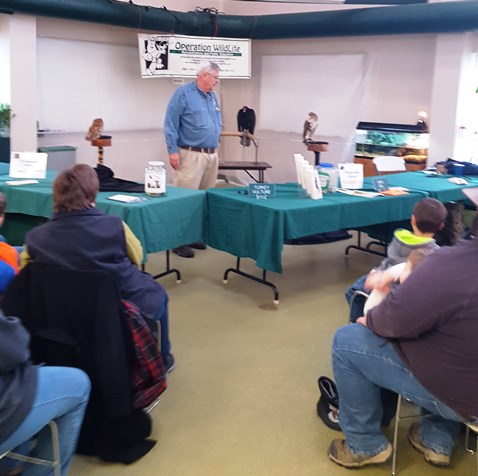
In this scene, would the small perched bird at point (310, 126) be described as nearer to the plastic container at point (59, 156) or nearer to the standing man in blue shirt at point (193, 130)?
the standing man in blue shirt at point (193, 130)

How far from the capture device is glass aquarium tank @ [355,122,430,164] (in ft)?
21.2

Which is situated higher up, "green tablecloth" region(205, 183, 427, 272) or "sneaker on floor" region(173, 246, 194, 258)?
"green tablecloth" region(205, 183, 427, 272)

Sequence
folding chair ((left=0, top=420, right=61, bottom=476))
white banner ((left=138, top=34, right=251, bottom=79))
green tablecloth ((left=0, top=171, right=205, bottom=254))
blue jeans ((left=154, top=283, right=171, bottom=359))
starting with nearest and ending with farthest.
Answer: folding chair ((left=0, top=420, right=61, bottom=476))
blue jeans ((left=154, top=283, right=171, bottom=359))
green tablecloth ((left=0, top=171, right=205, bottom=254))
white banner ((left=138, top=34, right=251, bottom=79))

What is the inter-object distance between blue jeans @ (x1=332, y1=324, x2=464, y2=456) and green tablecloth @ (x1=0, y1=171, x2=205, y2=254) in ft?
5.06

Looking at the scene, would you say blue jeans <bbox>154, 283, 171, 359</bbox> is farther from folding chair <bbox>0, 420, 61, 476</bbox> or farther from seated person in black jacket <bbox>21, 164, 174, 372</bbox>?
folding chair <bbox>0, 420, 61, 476</bbox>

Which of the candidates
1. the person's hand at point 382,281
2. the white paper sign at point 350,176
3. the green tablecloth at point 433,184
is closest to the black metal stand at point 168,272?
the white paper sign at point 350,176

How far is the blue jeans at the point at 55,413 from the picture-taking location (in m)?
1.62

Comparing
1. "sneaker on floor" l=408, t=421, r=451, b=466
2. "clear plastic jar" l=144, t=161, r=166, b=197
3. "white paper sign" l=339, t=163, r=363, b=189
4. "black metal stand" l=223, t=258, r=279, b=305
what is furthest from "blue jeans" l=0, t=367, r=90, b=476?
"white paper sign" l=339, t=163, r=363, b=189

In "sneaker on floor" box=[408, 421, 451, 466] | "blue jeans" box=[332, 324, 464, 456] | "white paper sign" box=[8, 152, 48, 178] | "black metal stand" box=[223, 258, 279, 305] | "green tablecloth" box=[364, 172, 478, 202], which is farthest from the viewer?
"green tablecloth" box=[364, 172, 478, 202]

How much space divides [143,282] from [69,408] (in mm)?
779

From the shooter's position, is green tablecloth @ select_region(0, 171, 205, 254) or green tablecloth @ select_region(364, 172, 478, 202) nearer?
green tablecloth @ select_region(0, 171, 205, 254)

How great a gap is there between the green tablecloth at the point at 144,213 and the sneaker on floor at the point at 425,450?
67.2 inches

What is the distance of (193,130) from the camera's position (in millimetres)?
4742

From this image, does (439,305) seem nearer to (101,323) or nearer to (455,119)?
(101,323)
